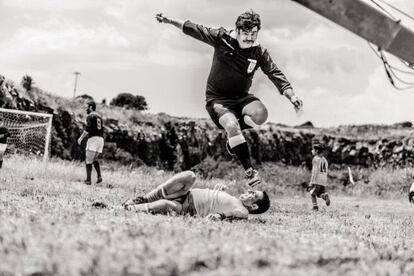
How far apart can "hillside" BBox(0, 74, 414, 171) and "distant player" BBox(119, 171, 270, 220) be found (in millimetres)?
20668

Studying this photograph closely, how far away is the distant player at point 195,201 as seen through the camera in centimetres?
847

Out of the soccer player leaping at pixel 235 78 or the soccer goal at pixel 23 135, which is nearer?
the soccer player leaping at pixel 235 78

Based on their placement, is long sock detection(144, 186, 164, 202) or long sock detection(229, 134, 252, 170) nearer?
long sock detection(144, 186, 164, 202)

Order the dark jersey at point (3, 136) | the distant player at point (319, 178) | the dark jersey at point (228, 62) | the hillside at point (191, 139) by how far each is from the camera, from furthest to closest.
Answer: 1. the hillside at point (191, 139)
2. the dark jersey at point (3, 136)
3. the distant player at point (319, 178)
4. the dark jersey at point (228, 62)

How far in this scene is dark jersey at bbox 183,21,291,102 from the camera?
919 centimetres

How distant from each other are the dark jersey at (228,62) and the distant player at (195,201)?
5.02 ft

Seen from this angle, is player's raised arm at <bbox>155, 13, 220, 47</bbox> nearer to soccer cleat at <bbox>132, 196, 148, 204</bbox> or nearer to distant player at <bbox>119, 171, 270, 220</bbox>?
distant player at <bbox>119, 171, 270, 220</bbox>

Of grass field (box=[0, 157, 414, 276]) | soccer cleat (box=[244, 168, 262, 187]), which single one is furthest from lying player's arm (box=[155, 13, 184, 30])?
grass field (box=[0, 157, 414, 276])

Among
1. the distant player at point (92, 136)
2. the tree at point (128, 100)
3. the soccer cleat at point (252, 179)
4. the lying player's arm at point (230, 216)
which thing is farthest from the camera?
the tree at point (128, 100)

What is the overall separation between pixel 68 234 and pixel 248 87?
16.1 ft

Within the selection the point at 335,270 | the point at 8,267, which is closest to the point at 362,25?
the point at 335,270

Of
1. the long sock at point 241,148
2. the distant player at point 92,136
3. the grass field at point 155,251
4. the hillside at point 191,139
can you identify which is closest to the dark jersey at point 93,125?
the distant player at point 92,136

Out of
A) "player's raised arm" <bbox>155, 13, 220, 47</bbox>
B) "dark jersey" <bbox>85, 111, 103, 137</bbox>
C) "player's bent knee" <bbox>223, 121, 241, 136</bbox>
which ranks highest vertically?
"player's raised arm" <bbox>155, 13, 220, 47</bbox>

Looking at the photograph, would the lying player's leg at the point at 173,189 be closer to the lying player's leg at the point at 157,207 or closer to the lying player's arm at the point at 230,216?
the lying player's leg at the point at 157,207
